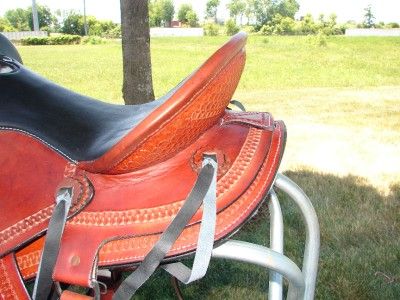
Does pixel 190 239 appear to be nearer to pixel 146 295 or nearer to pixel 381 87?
pixel 146 295

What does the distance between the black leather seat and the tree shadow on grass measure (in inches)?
49.6

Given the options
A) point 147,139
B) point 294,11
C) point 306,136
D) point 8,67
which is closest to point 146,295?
point 8,67

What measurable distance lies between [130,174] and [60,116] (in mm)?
234

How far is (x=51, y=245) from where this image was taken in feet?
2.54

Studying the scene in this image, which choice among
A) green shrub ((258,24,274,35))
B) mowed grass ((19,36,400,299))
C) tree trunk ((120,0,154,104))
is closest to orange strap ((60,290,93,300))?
mowed grass ((19,36,400,299))

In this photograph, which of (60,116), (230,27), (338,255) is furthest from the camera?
(230,27)

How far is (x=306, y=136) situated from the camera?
4867 mm

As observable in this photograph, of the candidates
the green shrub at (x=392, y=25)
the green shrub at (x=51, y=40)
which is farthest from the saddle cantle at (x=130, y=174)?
the green shrub at (x=392, y=25)

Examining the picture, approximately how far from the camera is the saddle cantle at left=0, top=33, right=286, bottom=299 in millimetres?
782

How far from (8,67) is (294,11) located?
72.3 meters

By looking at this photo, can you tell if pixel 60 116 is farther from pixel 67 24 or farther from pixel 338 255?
pixel 67 24

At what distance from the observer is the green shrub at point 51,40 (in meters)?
34.3

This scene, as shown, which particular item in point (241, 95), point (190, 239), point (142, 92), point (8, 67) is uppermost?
point (8, 67)

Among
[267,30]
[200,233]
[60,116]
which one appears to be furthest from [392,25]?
[200,233]
